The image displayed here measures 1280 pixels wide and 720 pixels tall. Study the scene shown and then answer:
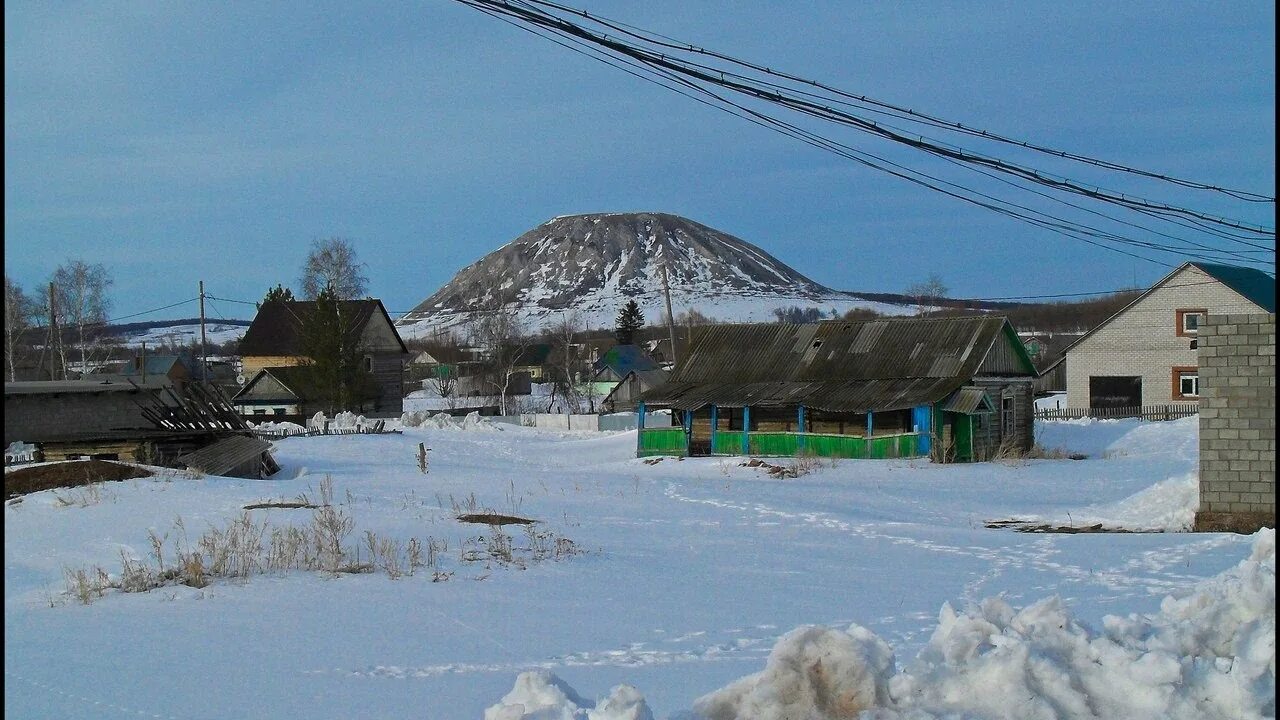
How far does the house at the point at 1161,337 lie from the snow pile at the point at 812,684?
1802 inches

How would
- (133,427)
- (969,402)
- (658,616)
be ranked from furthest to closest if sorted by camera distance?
1. (969,402)
2. (133,427)
3. (658,616)

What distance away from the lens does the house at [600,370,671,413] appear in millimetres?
73562

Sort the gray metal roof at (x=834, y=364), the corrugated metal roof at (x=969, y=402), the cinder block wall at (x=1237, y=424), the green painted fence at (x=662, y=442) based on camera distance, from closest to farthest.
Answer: the cinder block wall at (x=1237, y=424) → the corrugated metal roof at (x=969, y=402) → the gray metal roof at (x=834, y=364) → the green painted fence at (x=662, y=442)

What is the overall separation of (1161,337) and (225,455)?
40.5 meters

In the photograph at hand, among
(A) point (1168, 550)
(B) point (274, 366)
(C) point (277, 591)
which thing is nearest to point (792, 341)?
(A) point (1168, 550)

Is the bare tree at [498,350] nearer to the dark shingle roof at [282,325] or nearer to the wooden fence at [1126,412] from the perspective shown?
the dark shingle roof at [282,325]

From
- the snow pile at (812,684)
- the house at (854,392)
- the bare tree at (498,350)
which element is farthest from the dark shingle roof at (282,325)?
the snow pile at (812,684)

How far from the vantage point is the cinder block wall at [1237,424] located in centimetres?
1500

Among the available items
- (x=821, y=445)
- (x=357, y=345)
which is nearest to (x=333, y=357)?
(x=357, y=345)

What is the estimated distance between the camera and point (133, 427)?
29938 millimetres

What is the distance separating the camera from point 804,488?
2402 centimetres

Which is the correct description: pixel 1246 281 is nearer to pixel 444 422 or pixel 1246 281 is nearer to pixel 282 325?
pixel 444 422

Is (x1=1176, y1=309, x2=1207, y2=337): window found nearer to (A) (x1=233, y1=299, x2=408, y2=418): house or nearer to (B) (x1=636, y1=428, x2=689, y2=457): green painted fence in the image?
(B) (x1=636, y1=428, x2=689, y2=457): green painted fence

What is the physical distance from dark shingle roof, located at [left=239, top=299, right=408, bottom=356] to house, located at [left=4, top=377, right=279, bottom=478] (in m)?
25.4
